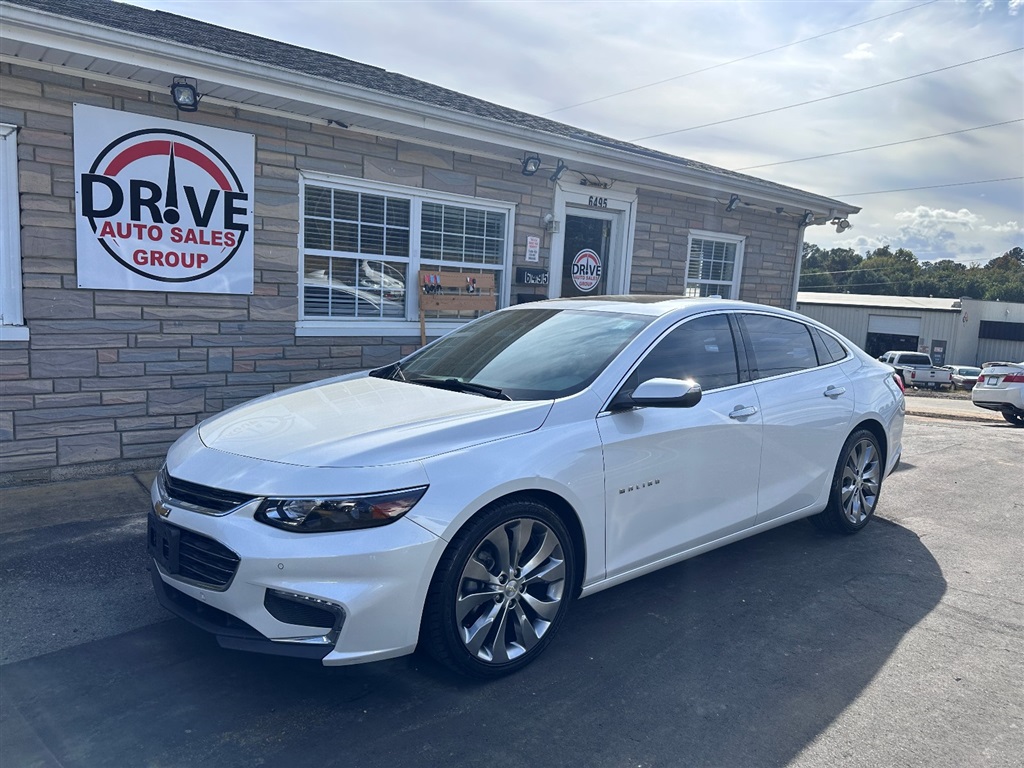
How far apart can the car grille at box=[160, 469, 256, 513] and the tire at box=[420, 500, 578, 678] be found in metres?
0.85

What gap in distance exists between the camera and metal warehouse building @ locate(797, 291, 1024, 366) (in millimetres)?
47875

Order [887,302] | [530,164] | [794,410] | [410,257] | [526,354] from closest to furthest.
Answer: [526,354]
[794,410]
[410,257]
[530,164]
[887,302]

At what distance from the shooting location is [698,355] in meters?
4.24

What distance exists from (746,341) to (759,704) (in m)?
2.17

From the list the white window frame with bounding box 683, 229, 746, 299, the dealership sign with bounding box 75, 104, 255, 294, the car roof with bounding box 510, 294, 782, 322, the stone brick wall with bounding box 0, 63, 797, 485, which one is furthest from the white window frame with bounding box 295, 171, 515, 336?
the white window frame with bounding box 683, 229, 746, 299

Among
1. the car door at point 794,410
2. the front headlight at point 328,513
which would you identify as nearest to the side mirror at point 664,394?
the car door at point 794,410

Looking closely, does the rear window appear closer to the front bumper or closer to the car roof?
the car roof

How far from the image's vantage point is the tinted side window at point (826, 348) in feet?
16.9

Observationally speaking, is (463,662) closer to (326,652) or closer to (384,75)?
(326,652)

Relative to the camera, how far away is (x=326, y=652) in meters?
2.79

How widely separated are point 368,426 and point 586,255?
22.4 ft

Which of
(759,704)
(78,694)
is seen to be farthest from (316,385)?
(759,704)

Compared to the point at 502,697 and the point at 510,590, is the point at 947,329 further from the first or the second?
the point at 502,697

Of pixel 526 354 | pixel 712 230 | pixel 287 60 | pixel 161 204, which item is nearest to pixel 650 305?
pixel 526 354
